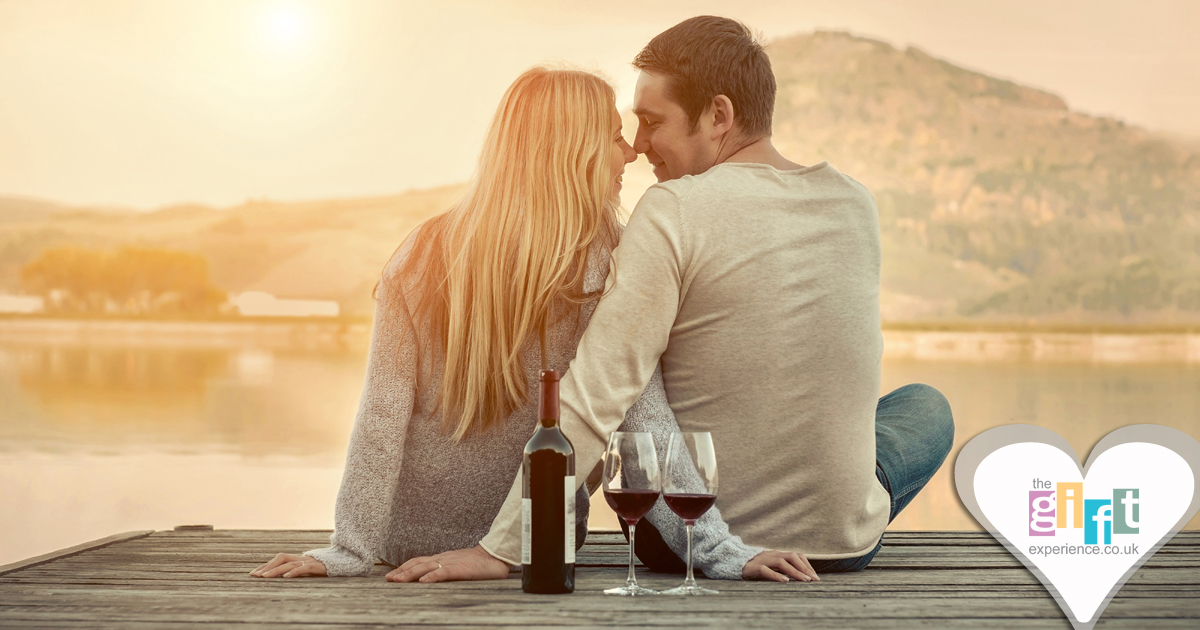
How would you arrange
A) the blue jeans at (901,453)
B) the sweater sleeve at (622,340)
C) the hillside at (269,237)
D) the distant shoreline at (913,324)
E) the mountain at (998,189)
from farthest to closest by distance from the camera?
the mountain at (998,189), the distant shoreline at (913,324), the hillside at (269,237), the blue jeans at (901,453), the sweater sleeve at (622,340)

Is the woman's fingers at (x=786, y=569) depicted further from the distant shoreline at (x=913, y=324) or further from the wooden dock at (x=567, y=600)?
the distant shoreline at (x=913, y=324)

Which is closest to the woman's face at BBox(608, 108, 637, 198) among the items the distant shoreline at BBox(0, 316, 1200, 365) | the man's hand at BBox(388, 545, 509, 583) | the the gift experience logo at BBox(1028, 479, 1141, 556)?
the man's hand at BBox(388, 545, 509, 583)

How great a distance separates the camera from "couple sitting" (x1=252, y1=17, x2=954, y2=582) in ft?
5.43

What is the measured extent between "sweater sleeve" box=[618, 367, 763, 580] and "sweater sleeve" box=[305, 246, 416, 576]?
16.6 inches

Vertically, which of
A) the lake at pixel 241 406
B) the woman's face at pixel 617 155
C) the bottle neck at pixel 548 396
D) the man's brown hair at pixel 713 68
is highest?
the man's brown hair at pixel 713 68

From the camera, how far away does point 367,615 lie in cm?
136

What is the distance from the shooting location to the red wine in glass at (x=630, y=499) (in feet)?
4.66

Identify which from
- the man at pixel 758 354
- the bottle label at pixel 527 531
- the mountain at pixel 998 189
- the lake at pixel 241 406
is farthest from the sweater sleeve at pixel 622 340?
the mountain at pixel 998 189

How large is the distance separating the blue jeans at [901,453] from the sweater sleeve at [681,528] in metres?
0.08

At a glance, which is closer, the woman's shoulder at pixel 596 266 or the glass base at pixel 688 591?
the glass base at pixel 688 591

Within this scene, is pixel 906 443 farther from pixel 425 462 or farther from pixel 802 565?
pixel 425 462

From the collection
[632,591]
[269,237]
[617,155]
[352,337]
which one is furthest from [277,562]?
[269,237]

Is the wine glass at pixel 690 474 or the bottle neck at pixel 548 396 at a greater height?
the bottle neck at pixel 548 396

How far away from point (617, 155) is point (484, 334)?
50cm
